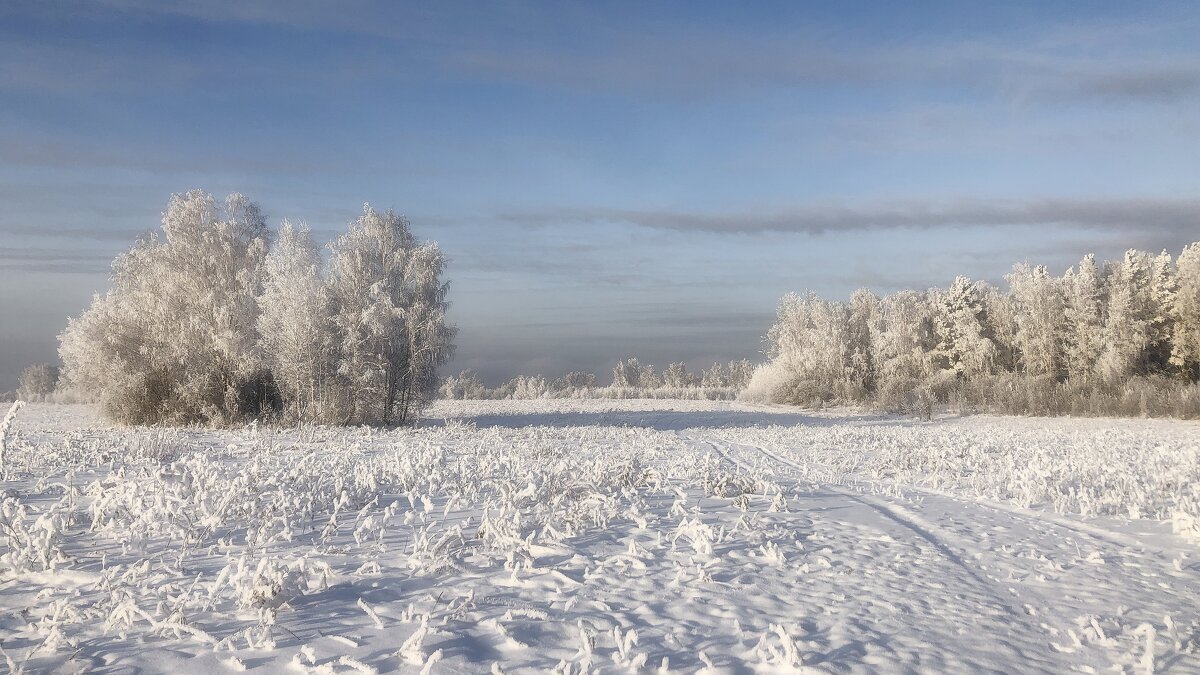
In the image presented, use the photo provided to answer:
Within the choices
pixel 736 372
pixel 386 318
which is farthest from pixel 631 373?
pixel 386 318

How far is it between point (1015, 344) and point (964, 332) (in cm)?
428

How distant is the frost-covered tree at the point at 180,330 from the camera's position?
24.3 metres

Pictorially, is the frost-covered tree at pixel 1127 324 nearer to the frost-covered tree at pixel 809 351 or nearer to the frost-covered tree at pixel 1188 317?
the frost-covered tree at pixel 1188 317

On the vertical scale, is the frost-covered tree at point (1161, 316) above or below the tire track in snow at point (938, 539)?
above

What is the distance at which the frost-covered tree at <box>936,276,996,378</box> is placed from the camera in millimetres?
50062

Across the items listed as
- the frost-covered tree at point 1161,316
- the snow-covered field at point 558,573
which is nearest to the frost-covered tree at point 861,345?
the frost-covered tree at point 1161,316

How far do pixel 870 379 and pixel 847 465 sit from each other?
1701 inches

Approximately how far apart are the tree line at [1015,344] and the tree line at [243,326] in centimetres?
3089

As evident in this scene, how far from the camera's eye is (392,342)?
89.4 feet

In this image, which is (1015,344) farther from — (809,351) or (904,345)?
(809,351)

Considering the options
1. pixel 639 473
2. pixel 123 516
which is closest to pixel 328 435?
pixel 639 473

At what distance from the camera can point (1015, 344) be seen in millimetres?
48594

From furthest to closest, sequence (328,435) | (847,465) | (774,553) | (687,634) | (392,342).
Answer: (392,342) < (328,435) < (847,465) < (774,553) < (687,634)

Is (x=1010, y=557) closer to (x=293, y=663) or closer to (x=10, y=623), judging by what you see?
(x=293, y=663)
